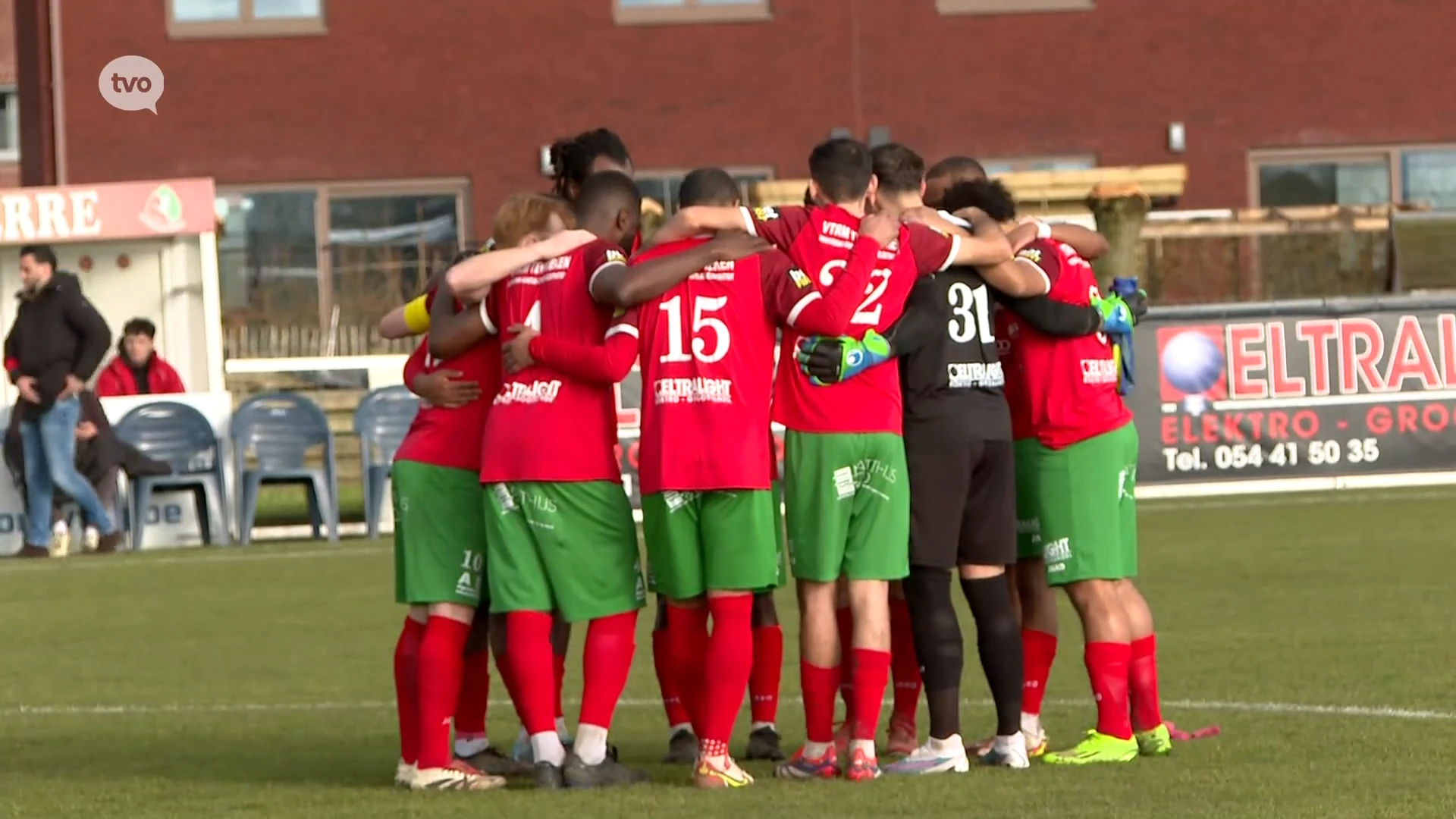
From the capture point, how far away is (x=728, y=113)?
30.1m

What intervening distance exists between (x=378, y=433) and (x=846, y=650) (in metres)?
12.1

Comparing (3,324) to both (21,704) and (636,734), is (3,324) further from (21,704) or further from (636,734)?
(636,734)

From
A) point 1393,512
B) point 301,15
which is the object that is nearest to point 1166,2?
point 301,15

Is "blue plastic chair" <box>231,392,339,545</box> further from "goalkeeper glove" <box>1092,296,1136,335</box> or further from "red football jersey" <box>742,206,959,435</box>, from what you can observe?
"red football jersey" <box>742,206,959,435</box>

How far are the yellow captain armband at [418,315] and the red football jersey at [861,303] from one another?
1282mm

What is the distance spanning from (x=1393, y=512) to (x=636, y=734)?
34.2 feet

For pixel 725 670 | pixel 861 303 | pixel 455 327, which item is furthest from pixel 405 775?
pixel 861 303

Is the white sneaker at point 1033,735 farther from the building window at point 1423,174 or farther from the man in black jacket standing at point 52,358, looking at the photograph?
the building window at point 1423,174

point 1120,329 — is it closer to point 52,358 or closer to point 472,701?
point 472,701

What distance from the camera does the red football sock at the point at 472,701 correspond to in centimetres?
869

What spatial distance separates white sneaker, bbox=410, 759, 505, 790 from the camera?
8023 mm

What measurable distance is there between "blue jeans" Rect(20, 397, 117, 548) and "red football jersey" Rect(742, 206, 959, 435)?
11.8 meters

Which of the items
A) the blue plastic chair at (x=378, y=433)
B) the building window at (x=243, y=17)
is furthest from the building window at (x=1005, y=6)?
the blue plastic chair at (x=378, y=433)

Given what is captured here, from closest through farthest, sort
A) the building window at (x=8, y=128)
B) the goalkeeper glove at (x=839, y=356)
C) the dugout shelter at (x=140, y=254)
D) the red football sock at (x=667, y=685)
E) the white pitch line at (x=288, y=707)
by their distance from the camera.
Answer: the goalkeeper glove at (x=839, y=356) → the red football sock at (x=667, y=685) → the white pitch line at (x=288, y=707) → the dugout shelter at (x=140, y=254) → the building window at (x=8, y=128)
